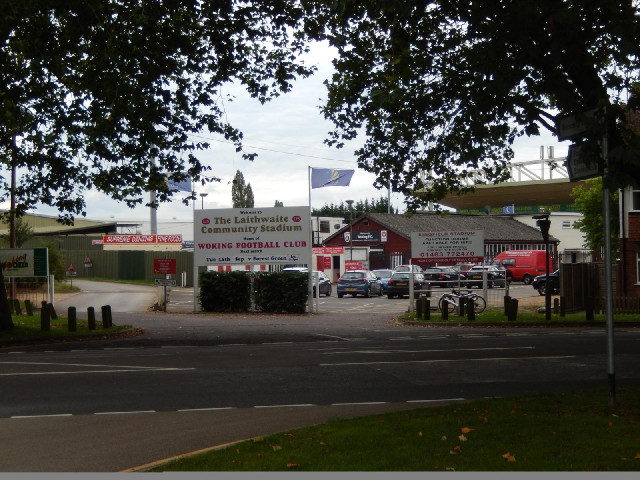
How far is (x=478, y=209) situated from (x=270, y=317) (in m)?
56.0

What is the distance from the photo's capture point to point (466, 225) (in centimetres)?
7294

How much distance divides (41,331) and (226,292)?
38.2 feet

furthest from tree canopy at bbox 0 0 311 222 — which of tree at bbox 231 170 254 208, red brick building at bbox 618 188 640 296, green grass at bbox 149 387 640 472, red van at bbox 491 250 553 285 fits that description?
tree at bbox 231 170 254 208

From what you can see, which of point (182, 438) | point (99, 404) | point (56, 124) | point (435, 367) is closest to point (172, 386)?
point (99, 404)

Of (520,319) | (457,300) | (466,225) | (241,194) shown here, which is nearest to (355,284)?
(457,300)

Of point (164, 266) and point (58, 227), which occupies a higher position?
point (58, 227)

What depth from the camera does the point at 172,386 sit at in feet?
40.0

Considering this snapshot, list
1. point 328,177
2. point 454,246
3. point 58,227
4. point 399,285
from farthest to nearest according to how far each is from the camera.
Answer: point 58,227 < point 328,177 < point 399,285 < point 454,246

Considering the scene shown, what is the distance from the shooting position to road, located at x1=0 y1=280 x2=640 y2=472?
27.8ft

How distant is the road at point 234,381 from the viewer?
27.8ft

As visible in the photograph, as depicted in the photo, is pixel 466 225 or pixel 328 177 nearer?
pixel 328 177

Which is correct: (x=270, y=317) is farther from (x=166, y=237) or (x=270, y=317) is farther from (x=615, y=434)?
(x=166, y=237)

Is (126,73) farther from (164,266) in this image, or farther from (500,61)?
(164,266)

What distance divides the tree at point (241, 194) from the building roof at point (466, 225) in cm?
2699
